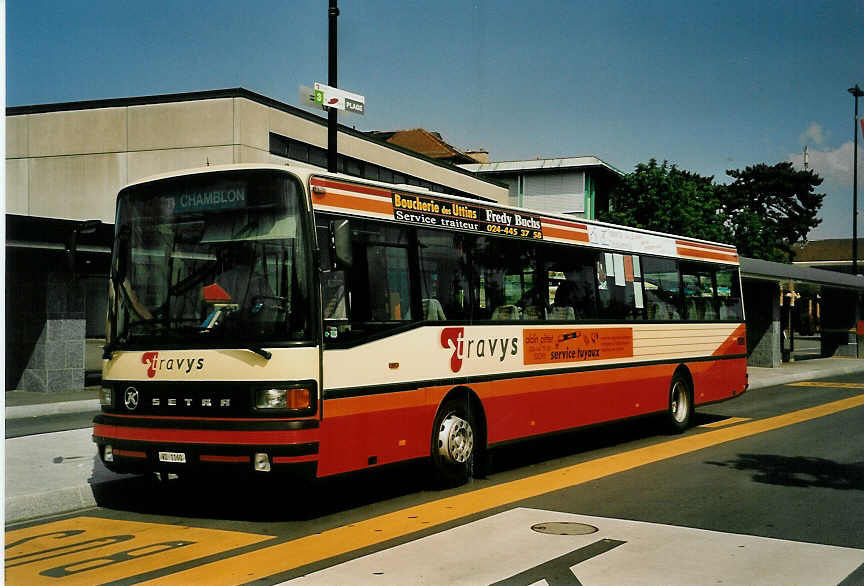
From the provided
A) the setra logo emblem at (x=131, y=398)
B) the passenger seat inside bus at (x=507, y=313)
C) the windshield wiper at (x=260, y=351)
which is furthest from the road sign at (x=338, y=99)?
the windshield wiper at (x=260, y=351)

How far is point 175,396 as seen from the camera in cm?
832

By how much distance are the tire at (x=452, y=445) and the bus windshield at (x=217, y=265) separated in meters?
2.29

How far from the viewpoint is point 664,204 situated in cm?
3809

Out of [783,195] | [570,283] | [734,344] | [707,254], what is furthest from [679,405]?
[783,195]

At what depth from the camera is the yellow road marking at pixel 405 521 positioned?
6.53 metres

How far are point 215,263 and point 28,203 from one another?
3544 centimetres

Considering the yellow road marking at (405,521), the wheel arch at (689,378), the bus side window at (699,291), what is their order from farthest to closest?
1. the bus side window at (699,291)
2. the wheel arch at (689,378)
3. the yellow road marking at (405,521)

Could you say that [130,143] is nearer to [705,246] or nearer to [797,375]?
[797,375]

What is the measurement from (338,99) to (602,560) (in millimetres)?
8893

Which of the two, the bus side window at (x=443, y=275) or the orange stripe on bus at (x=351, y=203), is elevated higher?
the orange stripe on bus at (x=351, y=203)

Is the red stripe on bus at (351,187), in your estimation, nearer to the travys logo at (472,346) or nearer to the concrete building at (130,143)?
the travys logo at (472,346)

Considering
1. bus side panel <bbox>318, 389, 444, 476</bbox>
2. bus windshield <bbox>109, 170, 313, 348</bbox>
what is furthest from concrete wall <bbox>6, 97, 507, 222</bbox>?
bus side panel <bbox>318, 389, 444, 476</bbox>

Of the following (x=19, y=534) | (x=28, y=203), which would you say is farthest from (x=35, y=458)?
(x=28, y=203)

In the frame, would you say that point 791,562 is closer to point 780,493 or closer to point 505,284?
point 780,493
